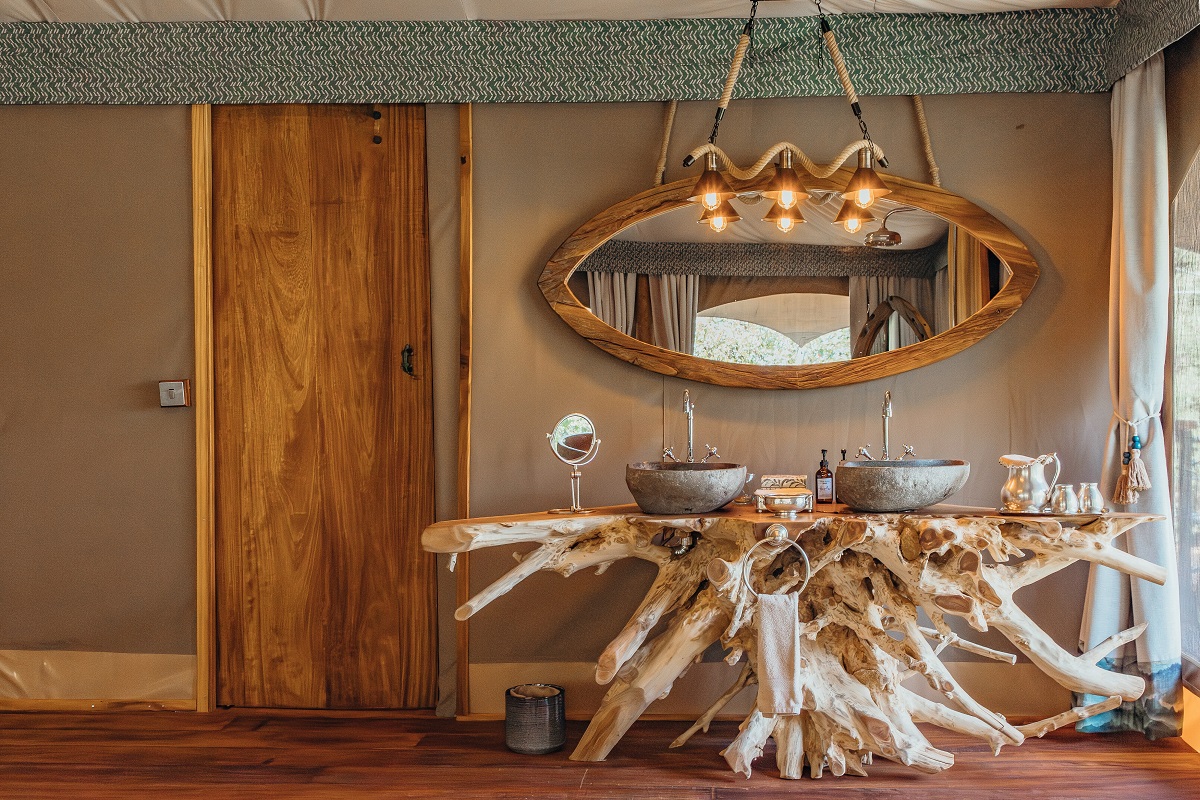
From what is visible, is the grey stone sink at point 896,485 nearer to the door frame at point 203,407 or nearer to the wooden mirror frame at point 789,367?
the wooden mirror frame at point 789,367

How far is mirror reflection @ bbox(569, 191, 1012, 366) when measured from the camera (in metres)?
3.12

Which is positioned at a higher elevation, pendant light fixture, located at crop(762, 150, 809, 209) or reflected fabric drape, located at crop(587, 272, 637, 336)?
pendant light fixture, located at crop(762, 150, 809, 209)

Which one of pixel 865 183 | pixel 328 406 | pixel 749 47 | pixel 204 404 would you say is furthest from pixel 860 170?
pixel 204 404

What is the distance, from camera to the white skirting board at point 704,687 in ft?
10.2

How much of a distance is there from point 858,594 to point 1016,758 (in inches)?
29.1

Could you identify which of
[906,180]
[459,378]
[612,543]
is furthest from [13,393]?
[906,180]

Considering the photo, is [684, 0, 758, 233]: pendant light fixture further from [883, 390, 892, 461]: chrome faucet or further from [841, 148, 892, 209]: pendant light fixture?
[883, 390, 892, 461]: chrome faucet

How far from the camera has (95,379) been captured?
130 inches

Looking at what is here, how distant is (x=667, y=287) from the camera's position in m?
3.17

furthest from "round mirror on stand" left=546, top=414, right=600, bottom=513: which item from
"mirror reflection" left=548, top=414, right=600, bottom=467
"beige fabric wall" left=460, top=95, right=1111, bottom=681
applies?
"beige fabric wall" left=460, top=95, right=1111, bottom=681

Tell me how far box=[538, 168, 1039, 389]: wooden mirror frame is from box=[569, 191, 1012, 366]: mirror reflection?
32 millimetres

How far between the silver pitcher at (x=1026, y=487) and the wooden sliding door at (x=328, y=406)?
1905 millimetres

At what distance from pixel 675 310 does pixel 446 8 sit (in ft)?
4.23

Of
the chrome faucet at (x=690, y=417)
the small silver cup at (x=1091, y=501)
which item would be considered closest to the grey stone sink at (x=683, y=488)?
the chrome faucet at (x=690, y=417)
